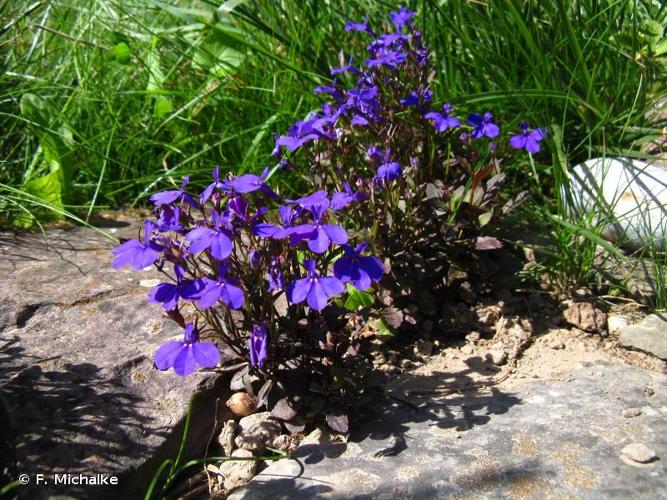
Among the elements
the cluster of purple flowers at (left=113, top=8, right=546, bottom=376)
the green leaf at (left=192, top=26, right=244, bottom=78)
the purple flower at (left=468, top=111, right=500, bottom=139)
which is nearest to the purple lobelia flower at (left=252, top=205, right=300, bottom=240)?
the cluster of purple flowers at (left=113, top=8, right=546, bottom=376)

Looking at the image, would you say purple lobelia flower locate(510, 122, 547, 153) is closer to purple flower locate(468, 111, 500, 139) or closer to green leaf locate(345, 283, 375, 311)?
purple flower locate(468, 111, 500, 139)

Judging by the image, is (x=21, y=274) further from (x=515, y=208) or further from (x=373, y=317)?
(x=515, y=208)

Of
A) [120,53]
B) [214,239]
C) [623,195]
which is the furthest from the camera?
[120,53]

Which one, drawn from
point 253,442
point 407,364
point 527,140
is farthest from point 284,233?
point 527,140

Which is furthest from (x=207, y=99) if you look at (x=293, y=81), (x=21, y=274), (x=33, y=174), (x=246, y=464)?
(x=246, y=464)

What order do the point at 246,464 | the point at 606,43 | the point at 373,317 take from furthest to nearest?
the point at 606,43
the point at 373,317
the point at 246,464

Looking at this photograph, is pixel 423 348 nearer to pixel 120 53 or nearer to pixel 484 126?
pixel 484 126

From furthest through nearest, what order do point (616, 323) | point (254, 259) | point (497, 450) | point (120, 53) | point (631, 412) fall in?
point (120, 53), point (616, 323), point (631, 412), point (497, 450), point (254, 259)
